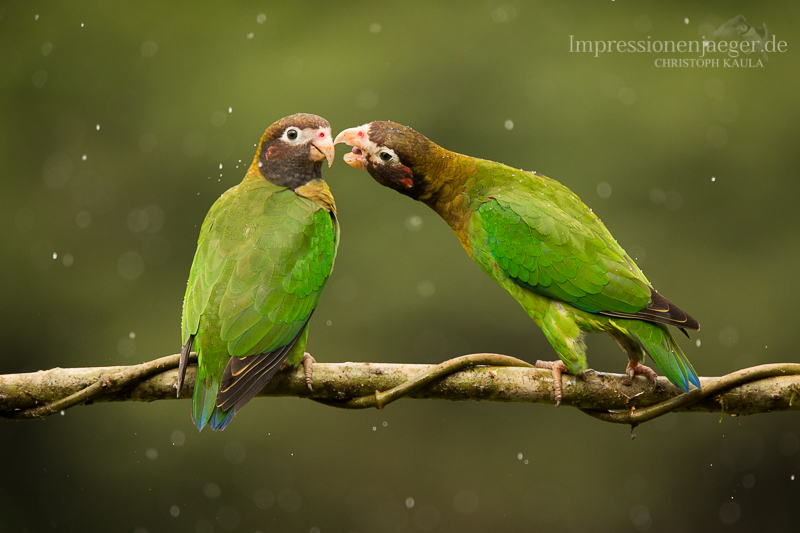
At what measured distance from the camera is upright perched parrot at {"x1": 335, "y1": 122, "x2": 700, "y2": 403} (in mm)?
1973

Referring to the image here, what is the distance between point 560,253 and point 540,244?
0.22ft

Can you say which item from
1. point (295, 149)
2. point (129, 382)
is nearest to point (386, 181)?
point (295, 149)

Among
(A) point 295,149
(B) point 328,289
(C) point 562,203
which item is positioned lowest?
(B) point 328,289

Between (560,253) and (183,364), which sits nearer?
(183,364)

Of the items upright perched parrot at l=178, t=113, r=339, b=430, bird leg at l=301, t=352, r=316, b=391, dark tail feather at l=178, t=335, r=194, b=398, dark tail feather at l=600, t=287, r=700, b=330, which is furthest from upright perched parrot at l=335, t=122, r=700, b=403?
dark tail feather at l=178, t=335, r=194, b=398

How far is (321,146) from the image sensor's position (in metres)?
2.26

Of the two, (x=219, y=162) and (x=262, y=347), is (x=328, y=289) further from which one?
(x=262, y=347)

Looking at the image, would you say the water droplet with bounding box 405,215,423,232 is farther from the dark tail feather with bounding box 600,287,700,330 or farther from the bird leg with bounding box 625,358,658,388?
the bird leg with bounding box 625,358,658,388

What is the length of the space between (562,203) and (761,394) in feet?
2.94

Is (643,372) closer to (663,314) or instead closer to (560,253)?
(663,314)

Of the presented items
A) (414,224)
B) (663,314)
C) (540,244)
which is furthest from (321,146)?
(414,224)

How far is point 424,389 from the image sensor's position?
1.58m

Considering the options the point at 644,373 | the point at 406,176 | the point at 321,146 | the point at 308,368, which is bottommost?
the point at 644,373

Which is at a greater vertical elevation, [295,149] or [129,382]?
[295,149]
